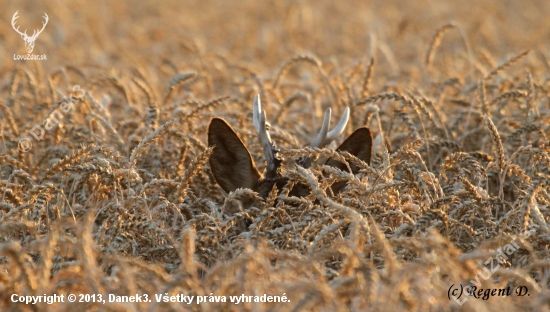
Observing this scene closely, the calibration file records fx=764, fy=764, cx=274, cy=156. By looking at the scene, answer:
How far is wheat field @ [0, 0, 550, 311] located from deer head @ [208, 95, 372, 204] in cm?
11

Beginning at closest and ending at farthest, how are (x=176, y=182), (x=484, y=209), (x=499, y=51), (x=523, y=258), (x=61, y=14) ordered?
(x=523, y=258) → (x=484, y=209) → (x=176, y=182) → (x=499, y=51) → (x=61, y=14)

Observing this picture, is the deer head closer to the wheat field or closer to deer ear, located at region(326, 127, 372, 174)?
deer ear, located at region(326, 127, 372, 174)

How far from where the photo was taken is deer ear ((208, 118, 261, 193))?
A: 182 inches

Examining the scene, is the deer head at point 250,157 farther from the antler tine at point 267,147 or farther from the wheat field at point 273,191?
the wheat field at point 273,191

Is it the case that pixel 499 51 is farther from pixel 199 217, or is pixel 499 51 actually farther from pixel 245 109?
pixel 199 217

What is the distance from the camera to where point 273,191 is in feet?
13.2

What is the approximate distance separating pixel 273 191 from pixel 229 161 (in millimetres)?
766

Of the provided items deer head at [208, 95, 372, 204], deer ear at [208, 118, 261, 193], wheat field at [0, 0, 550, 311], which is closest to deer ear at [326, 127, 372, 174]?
deer head at [208, 95, 372, 204]

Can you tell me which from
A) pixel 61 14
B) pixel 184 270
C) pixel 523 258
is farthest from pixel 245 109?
pixel 61 14

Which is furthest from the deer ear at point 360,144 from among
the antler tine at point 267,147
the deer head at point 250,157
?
the antler tine at point 267,147

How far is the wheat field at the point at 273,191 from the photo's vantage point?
2.83m

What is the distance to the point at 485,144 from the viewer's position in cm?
559

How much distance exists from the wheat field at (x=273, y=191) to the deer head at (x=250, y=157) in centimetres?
11

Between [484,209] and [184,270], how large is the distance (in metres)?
1.84
